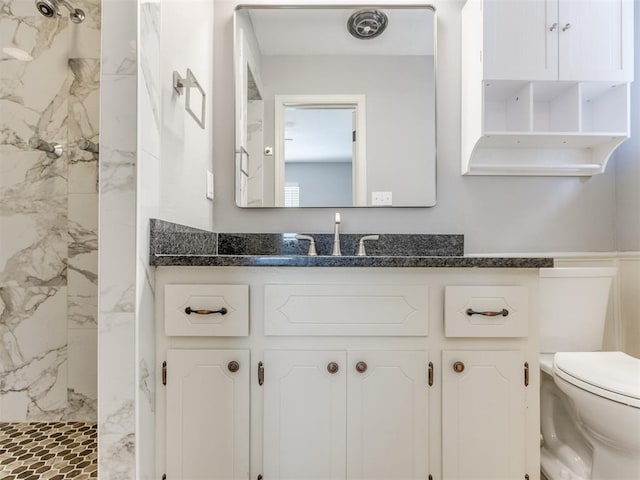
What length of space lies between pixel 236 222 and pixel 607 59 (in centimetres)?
182

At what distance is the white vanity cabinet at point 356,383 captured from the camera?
115 cm

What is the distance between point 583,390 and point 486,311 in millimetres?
385

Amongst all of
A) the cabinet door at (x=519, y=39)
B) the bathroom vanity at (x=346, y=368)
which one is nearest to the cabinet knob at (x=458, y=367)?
the bathroom vanity at (x=346, y=368)

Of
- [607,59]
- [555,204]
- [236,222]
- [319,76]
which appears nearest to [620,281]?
[555,204]

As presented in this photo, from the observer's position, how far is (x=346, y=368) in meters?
1.16

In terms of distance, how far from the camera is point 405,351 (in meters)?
1.16

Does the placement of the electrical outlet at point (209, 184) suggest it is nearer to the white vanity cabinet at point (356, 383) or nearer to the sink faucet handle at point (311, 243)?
the sink faucet handle at point (311, 243)

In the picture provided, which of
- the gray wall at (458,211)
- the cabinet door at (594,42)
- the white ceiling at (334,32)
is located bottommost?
the gray wall at (458,211)

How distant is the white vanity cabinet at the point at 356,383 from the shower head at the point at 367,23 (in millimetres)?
1286

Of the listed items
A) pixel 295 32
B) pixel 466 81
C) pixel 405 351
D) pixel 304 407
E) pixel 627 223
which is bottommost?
pixel 304 407

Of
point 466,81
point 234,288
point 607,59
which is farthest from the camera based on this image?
point 466,81

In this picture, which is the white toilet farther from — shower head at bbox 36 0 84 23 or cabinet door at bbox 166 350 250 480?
shower head at bbox 36 0 84 23

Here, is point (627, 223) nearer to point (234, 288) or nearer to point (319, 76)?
point (319, 76)

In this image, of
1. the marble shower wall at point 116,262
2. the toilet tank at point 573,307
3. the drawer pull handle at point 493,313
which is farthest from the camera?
the toilet tank at point 573,307
